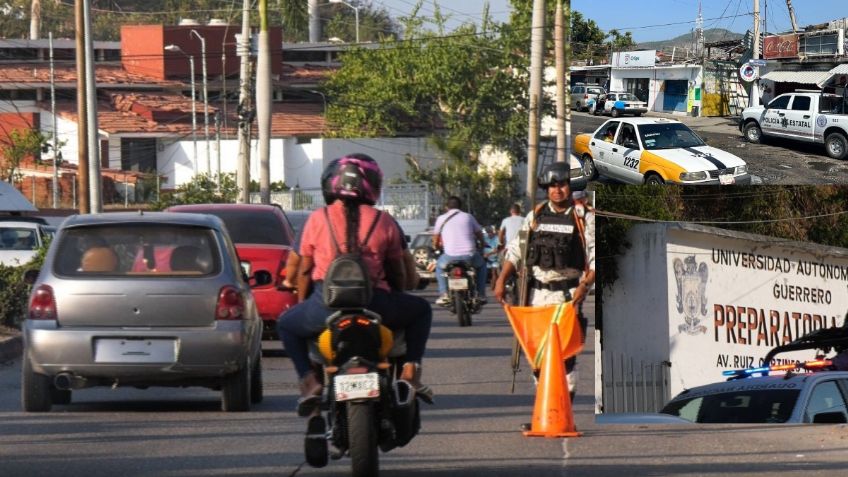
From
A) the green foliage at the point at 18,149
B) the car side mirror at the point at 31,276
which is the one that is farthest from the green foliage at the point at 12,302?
the green foliage at the point at 18,149

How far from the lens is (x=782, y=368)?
813 centimetres

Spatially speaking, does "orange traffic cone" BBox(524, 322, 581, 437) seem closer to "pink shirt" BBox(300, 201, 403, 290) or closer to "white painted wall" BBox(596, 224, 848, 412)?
"white painted wall" BBox(596, 224, 848, 412)

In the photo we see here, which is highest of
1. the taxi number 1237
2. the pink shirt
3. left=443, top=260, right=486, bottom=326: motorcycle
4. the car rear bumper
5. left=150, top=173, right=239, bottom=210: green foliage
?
the taxi number 1237

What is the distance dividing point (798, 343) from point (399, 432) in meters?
2.93

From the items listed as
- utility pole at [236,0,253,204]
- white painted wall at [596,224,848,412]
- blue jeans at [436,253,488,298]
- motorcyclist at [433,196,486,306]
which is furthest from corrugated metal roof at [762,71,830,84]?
utility pole at [236,0,253,204]

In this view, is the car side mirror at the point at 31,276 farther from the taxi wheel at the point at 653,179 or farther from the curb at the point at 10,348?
the taxi wheel at the point at 653,179

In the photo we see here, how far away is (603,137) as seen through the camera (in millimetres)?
6609

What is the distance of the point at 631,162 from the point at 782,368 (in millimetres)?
2290

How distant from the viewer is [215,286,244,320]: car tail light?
9.49m

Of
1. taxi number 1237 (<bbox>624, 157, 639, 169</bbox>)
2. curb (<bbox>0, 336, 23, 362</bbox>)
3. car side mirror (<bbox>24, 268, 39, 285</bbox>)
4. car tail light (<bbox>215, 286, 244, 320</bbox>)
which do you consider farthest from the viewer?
curb (<bbox>0, 336, 23, 362</bbox>)

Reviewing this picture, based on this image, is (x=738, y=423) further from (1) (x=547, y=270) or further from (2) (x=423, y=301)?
(2) (x=423, y=301)

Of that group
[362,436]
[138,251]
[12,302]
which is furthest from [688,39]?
[12,302]

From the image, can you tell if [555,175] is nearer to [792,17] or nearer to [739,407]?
[739,407]

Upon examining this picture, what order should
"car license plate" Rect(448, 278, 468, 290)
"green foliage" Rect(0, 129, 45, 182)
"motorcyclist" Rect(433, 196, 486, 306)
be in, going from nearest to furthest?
"car license plate" Rect(448, 278, 468, 290), "motorcyclist" Rect(433, 196, 486, 306), "green foliage" Rect(0, 129, 45, 182)
